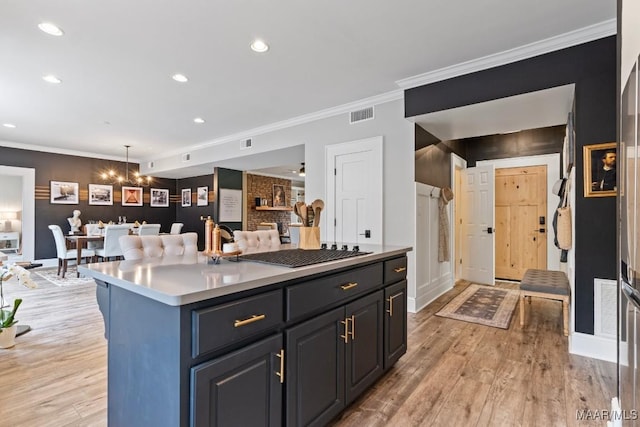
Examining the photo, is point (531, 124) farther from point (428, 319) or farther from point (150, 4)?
point (150, 4)

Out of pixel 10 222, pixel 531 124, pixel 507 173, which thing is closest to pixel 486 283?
pixel 507 173

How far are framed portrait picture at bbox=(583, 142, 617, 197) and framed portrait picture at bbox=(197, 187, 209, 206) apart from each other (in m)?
7.92

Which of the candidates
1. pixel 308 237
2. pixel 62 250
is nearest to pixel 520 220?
pixel 308 237

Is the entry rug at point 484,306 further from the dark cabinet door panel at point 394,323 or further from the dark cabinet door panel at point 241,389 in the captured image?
the dark cabinet door panel at point 241,389

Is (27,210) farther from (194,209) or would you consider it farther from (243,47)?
(243,47)

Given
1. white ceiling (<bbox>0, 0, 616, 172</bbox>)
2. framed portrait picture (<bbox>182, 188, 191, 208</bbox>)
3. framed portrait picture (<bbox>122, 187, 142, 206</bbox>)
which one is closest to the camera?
white ceiling (<bbox>0, 0, 616, 172</bbox>)

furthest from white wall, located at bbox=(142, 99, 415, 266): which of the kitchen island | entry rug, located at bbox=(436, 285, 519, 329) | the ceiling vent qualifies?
the kitchen island

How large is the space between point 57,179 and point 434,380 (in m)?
8.79

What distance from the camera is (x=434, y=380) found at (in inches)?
88.9

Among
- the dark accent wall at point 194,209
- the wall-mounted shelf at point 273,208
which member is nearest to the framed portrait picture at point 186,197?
the dark accent wall at point 194,209

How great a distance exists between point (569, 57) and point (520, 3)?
0.88 metres

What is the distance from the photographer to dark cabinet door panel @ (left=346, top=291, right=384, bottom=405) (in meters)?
1.82

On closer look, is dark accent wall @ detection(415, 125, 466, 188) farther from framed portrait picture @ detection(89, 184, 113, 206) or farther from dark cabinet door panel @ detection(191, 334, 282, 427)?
framed portrait picture @ detection(89, 184, 113, 206)

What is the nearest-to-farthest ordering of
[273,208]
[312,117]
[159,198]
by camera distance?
[312,117]
[159,198]
[273,208]
